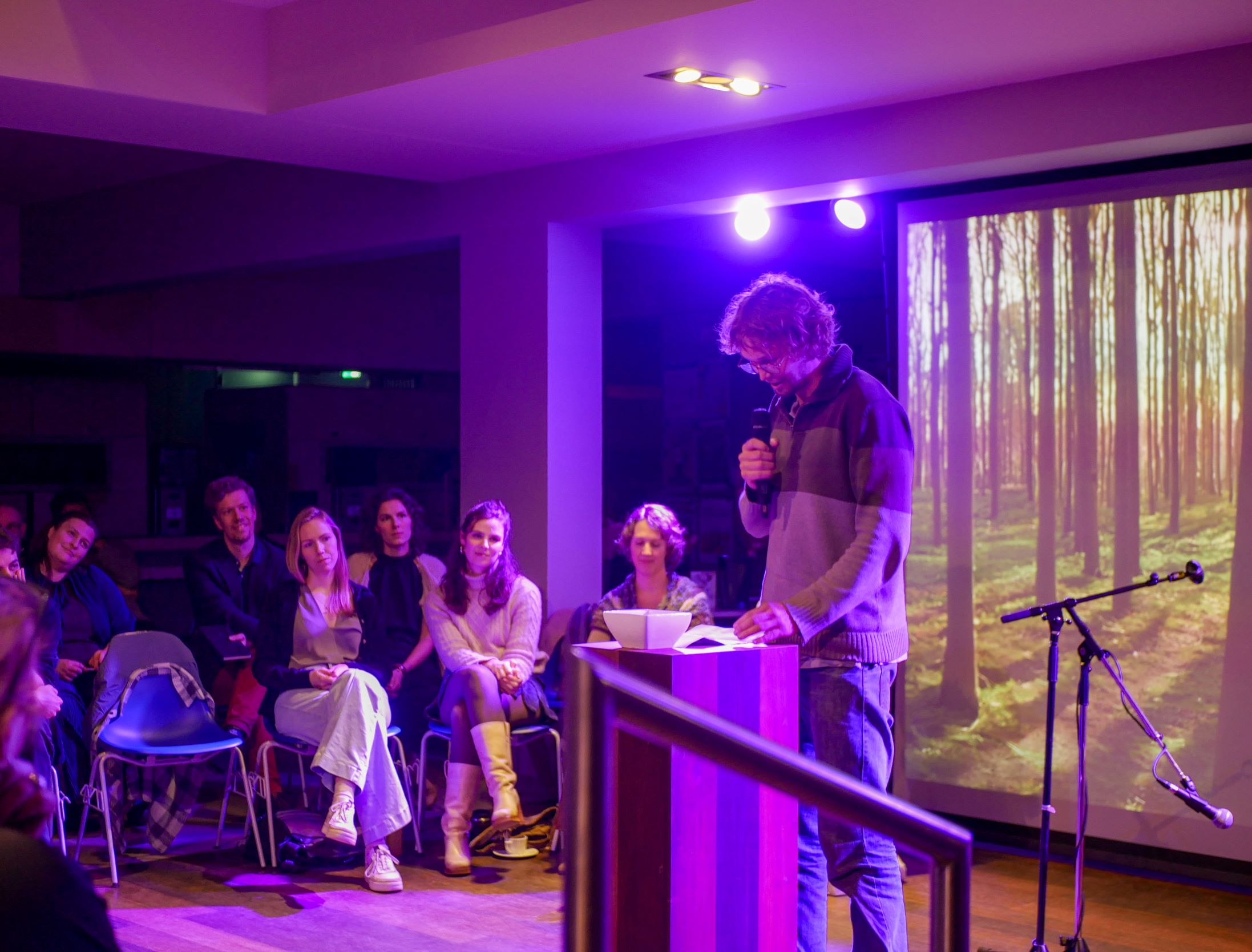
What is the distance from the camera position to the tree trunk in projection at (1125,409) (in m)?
4.70

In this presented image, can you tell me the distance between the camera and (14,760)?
4.49 feet

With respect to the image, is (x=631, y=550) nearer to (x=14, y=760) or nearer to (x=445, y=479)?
(x=14, y=760)

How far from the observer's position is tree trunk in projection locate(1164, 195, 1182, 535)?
4613mm

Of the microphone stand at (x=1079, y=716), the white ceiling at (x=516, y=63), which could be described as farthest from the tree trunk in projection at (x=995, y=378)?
the microphone stand at (x=1079, y=716)

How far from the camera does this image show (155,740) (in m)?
4.86

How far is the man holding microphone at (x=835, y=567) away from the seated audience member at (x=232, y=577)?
305cm

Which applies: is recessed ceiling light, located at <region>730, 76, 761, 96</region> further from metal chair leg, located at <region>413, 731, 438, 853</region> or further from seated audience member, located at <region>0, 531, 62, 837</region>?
seated audience member, located at <region>0, 531, 62, 837</region>

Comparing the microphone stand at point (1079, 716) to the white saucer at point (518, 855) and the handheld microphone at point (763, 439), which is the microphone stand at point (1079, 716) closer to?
the handheld microphone at point (763, 439)

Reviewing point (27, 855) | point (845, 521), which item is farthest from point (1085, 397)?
point (27, 855)

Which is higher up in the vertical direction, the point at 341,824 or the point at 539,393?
the point at 539,393

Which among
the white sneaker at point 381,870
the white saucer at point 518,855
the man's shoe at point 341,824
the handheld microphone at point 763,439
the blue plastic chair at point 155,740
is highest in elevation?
the handheld microphone at point 763,439

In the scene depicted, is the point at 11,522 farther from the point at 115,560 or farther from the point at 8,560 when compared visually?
the point at 8,560

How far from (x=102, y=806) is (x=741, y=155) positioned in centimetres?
319

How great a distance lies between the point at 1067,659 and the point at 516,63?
275 cm
